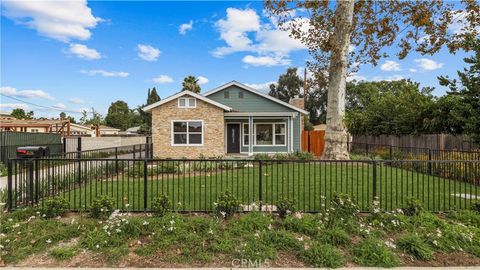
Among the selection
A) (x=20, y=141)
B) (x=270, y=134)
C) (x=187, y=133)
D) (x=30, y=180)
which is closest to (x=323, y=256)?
(x=30, y=180)

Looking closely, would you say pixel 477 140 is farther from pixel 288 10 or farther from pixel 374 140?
pixel 374 140

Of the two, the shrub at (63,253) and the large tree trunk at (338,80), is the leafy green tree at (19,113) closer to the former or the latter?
the large tree trunk at (338,80)

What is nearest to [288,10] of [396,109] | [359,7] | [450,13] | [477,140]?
[359,7]

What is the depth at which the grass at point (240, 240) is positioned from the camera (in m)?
4.07

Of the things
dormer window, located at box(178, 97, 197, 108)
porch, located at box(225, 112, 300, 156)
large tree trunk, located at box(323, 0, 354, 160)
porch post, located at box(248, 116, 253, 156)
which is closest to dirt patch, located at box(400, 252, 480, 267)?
large tree trunk, located at box(323, 0, 354, 160)

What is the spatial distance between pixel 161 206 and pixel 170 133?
12.8m

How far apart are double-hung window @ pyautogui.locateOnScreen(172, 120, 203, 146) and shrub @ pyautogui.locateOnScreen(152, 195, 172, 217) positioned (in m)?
12.5

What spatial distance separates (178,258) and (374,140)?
19769mm

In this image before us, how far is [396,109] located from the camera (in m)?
18.5

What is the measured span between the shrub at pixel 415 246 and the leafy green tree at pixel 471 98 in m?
8.72

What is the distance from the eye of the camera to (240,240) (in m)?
4.45

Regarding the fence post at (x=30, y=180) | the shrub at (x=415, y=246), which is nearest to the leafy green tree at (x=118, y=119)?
the fence post at (x=30, y=180)

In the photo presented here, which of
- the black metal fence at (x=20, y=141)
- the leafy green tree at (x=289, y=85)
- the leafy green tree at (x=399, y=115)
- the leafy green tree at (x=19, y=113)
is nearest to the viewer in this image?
the black metal fence at (x=20, y=141)

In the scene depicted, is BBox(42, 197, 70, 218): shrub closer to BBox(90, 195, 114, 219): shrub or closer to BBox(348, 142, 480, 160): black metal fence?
BBox(90, 195, 114, 219): shrub
